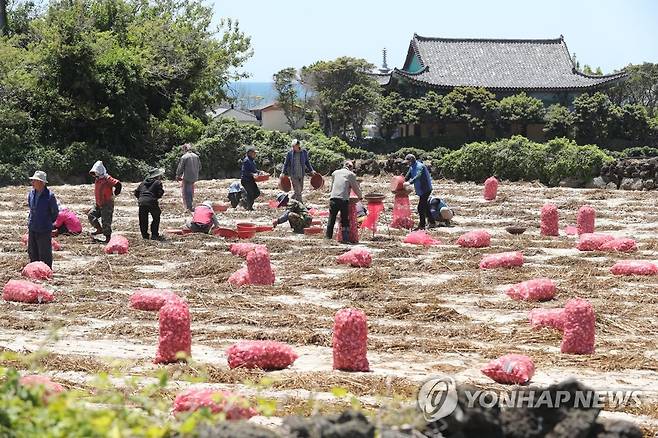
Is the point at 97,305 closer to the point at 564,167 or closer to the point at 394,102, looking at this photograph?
the point at 564,167

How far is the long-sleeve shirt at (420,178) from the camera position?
18.2m

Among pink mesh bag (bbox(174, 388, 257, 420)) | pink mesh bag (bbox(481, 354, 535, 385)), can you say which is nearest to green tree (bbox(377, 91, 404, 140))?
pink mesh bag (bbox(481, 354, 535, 385))

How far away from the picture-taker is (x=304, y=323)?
9.97m

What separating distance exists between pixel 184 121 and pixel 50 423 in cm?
3297

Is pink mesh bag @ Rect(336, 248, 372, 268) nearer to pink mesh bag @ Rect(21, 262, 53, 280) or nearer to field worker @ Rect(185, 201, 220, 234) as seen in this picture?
field worker @ Rect(185, 201, 220, 234)

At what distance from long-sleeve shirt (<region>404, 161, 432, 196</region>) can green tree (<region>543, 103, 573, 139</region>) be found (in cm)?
2626

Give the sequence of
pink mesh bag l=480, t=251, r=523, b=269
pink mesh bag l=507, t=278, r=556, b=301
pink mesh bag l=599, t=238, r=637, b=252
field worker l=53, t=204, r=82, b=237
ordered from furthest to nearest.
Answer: field worker l=53, t=204, r=82, b=237
pink mesh bag l=599, t=238, r=637, b=252
pink mesh bag l=480, t=251, r=523, b=269
pink mesh bag l=507, t=278, r=556, b=301

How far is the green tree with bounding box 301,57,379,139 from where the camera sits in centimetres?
4666

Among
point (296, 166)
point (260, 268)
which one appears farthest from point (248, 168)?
point (260, 268)

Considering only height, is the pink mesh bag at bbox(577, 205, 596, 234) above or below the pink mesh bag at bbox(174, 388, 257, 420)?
above

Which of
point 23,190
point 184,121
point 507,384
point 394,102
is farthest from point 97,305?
point 394,102

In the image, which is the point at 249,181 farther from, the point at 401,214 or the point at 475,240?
the point at 475,240

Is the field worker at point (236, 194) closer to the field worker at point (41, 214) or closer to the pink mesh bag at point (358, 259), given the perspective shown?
the pink mesh bag at point (358, 259)

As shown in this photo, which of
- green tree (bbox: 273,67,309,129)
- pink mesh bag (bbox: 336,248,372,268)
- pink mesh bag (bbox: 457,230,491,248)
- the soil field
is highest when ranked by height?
green tree (bbox: 273,67,309,129)
